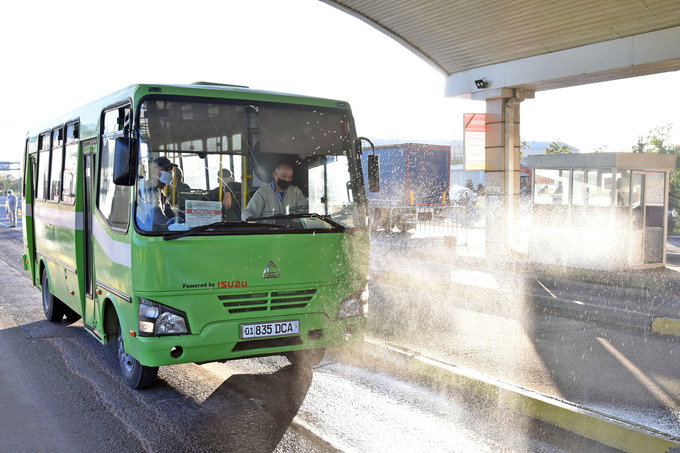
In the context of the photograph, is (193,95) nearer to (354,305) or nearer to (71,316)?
(354,305)

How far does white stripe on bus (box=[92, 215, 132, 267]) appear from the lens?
A: 215 inches

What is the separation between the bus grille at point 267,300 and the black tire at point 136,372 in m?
1.10

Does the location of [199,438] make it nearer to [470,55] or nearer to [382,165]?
[470,55]

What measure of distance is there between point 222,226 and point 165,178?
61 cm

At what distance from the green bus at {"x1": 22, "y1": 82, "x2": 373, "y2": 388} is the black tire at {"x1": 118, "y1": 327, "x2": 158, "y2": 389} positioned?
0.5 inches

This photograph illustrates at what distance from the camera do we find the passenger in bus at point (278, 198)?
221 inches

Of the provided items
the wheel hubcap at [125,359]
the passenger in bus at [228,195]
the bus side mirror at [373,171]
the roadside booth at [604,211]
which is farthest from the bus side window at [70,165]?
the roadside booth at [604,211]

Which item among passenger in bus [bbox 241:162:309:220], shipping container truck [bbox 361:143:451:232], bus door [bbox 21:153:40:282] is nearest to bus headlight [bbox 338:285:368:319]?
passenger in bus [bbox 241:162:309:220]

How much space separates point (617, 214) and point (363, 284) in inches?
363

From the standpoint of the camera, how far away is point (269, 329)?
18.2 ft

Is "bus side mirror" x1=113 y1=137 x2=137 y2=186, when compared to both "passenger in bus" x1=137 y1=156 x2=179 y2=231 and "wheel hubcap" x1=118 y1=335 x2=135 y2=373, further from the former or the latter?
"wheel hubcap" x1=118 y1=335 x2=135 y2=373

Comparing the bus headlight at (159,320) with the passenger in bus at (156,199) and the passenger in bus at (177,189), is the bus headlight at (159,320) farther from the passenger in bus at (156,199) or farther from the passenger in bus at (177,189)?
the passenger in bus at (177,189)

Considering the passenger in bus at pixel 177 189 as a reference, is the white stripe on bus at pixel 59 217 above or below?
below

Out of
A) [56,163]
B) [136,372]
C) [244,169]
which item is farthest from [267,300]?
[56,163]
